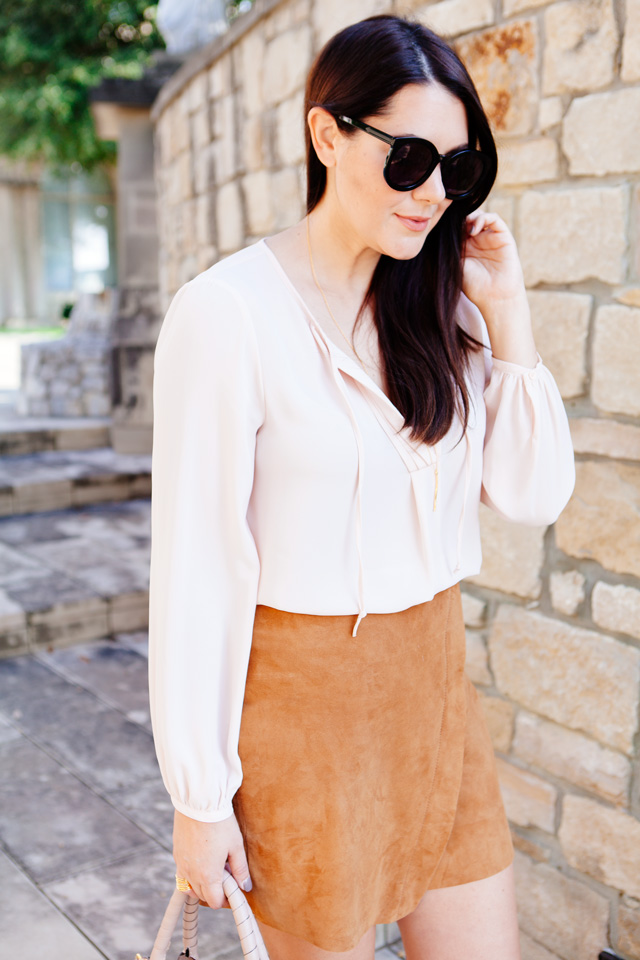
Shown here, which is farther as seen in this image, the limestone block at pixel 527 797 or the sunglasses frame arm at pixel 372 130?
the limestone block at pixel 527 797

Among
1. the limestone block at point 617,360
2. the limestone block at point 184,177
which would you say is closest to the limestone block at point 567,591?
the limestone block at point 617,360

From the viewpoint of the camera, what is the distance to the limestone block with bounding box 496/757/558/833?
7.38 feet

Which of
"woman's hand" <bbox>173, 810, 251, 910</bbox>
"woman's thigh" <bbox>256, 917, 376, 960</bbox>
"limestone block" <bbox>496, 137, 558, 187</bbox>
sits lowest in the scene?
"woman's thigh" <bbox>256, 917, 376, 960</bbox>

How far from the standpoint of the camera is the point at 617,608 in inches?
80.1

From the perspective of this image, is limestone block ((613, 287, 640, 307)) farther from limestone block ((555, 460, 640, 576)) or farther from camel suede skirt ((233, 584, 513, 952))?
camel suede skirt ((233, 584, 513, 952))

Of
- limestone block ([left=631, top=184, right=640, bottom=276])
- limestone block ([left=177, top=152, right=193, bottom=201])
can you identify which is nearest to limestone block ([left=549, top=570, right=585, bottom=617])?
limestone block ([left=631, top=184, right=640, bottom=276])

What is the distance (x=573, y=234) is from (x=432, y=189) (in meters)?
0.85

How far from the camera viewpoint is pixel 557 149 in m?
2.04

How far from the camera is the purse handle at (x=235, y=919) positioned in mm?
1217

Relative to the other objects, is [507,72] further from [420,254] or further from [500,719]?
[500,719]

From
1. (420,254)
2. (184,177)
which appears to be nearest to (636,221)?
(420,254)

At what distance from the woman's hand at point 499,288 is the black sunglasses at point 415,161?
213mm

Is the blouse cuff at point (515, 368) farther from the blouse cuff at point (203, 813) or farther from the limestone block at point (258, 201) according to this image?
the limestone block at point (258, 201)

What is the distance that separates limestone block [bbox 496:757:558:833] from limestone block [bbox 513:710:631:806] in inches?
1.8
